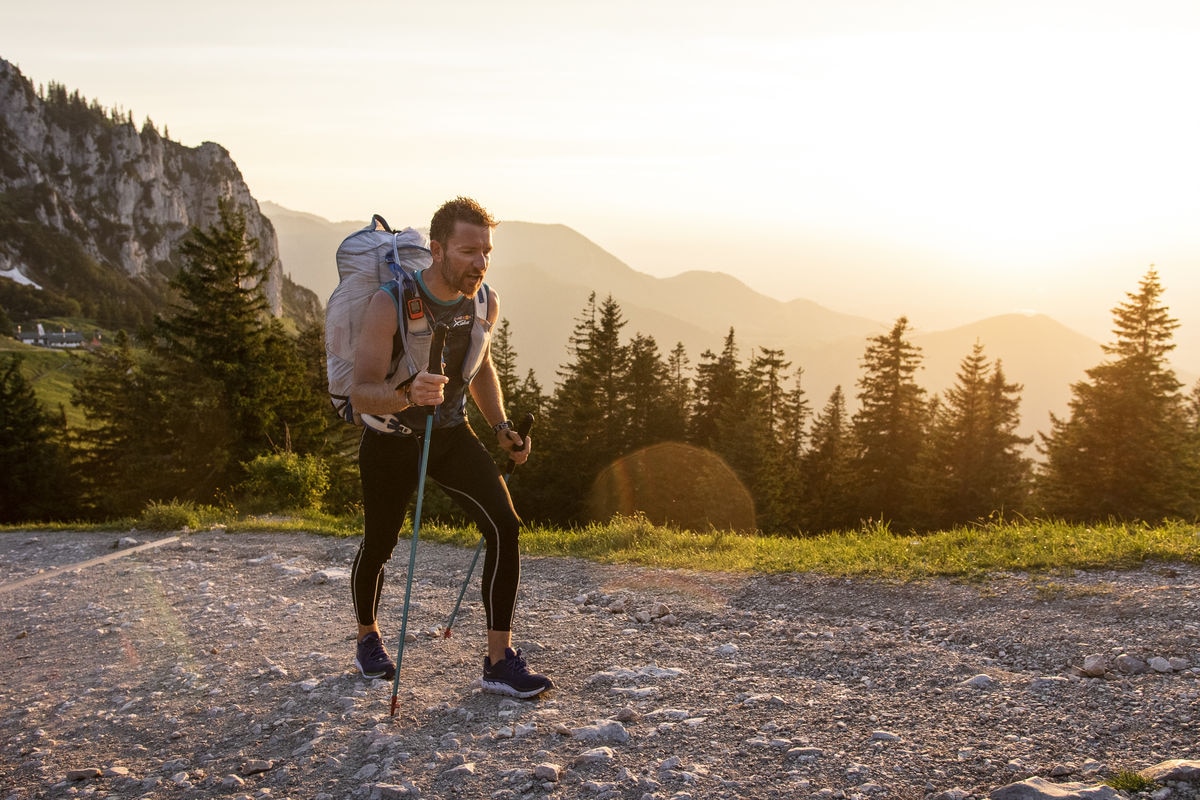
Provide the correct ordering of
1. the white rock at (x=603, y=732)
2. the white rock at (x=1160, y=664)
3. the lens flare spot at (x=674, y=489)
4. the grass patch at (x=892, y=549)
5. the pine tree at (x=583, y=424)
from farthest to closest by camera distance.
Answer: the pine tree at (x=583, y=424)
the lens flare spot at (x=674, y=489)
the grass patch at (x=892, y=549)
the white rock at (x=1160, y=664)
the white rock at (x=603, y=732)

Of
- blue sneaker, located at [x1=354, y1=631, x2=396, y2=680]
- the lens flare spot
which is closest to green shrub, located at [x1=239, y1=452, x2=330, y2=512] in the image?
blue sneaker, located at [x1=354, y1=631, x2=396, y2=680]

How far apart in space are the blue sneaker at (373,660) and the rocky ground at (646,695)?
0.27 ft

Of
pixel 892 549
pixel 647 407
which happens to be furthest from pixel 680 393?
pixel 892 549

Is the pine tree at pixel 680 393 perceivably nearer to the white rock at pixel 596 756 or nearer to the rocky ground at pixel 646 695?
the rocky ground at pixel 646 695

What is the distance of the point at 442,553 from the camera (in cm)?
1016

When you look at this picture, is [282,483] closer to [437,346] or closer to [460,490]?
[460,490]

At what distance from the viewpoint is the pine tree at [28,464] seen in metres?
43.4

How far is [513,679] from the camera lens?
485cm

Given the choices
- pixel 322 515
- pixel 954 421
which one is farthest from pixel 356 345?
pixel 954 421

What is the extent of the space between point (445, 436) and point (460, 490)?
1.24 feet

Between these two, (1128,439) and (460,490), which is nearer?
(460,490)

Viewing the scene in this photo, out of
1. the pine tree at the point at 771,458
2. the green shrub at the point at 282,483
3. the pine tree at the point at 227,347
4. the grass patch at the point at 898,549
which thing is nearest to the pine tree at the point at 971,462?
the pine tree at the point at 771,458

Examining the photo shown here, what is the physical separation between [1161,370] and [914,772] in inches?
1647

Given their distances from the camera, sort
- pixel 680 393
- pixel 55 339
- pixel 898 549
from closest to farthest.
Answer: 1. pixel 898 549
2. pixel 680 393
3. pixel 55 339
